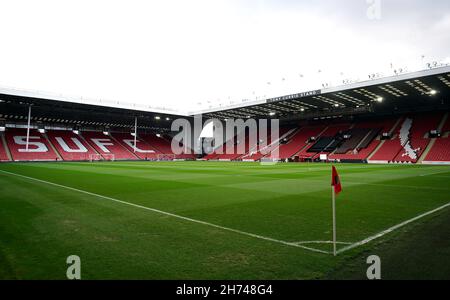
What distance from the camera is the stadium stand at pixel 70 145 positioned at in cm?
5418

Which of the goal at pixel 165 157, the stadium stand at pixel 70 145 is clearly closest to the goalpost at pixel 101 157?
the stadium stand at pixel 70 145

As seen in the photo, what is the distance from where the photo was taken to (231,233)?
6.13 meters

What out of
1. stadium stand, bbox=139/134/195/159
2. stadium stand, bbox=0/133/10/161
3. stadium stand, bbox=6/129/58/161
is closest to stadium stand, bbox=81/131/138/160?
stadium stand, bbox=139/134/195/159

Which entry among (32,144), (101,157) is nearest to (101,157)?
(101,157)

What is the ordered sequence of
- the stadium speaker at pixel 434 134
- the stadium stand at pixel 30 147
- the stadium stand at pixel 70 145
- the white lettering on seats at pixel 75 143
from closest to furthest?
the stadium speaker at pixel 434 134, the stadium stand at pixel 30 147, the stadium stand at pixel 70 145, the white lettering on seats at pixel 75 143

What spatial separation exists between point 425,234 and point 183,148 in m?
68.0

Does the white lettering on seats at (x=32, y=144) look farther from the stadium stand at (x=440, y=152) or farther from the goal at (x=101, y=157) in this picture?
the stadium stand at (x=440, y=152)

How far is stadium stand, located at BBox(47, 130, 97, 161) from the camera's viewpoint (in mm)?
54178

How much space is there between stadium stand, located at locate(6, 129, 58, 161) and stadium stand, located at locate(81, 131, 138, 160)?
28.4 ft

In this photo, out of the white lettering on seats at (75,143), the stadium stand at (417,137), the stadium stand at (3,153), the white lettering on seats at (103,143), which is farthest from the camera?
the white lettering on seats at (103,143)

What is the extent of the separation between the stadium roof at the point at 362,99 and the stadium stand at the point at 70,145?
2562cm

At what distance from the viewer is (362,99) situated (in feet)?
150

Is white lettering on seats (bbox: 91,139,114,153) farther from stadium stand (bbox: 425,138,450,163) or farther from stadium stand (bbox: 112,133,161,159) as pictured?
stadium stand (bbox: 425,138,450,163)
